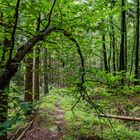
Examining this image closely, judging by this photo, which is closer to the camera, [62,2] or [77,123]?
[62,2]

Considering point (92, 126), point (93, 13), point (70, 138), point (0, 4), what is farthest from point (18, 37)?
point (92, 126)

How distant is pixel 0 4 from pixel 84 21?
1336mm

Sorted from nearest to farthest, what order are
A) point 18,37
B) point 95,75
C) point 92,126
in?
1. point 95,75
2. point 18,37
3. point 92,126

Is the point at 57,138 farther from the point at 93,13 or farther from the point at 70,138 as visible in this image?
the point at 93,13

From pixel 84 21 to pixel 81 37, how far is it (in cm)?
41

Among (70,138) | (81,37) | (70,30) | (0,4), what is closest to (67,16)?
(70,30)

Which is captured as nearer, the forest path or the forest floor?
the forest floor

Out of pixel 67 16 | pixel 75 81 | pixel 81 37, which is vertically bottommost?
pixel 75 81

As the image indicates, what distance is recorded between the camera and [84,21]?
4316 millimetres

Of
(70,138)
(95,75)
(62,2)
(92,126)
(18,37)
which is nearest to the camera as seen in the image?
(62,2)

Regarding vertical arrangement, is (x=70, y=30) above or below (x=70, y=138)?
above

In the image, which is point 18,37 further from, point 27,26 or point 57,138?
point 57,138

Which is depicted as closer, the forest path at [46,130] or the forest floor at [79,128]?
the forest floor at [79,128]

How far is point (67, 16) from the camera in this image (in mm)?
4293
